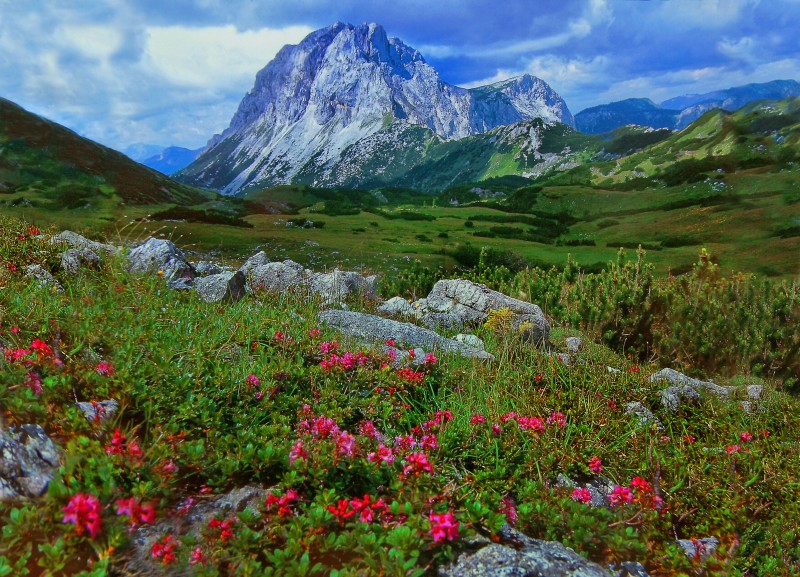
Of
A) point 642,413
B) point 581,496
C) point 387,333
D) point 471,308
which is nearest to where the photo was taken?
point 581,496

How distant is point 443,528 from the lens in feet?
9.84

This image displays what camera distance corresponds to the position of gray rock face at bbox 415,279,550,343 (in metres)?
11.6

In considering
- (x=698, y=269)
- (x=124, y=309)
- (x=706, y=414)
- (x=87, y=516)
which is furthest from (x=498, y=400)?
(x=698, y=269)

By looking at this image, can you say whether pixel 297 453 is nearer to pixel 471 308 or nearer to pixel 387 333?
pixel 387 333

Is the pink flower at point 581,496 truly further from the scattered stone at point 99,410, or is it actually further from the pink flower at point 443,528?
the scattered stone at point 99,410

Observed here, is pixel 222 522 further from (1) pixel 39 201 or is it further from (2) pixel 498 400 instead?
(1) pixel 39 201

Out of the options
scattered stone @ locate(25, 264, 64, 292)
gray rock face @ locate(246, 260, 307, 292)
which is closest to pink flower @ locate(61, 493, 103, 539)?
scattered stone @ locate(25, 264, 64, 292)

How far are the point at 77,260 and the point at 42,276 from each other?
1376 millimetres

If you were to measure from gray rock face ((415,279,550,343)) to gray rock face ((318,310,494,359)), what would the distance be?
2449 millimetres

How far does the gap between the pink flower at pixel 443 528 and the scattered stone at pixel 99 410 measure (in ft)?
8.88

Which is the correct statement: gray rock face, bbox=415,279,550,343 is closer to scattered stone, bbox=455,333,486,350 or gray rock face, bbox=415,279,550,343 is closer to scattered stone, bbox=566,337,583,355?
scattered stone, bbox=566,337,583,355

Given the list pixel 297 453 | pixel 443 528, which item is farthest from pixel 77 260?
pixel 443 528

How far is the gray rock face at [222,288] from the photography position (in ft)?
32.7

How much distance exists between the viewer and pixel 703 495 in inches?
188
